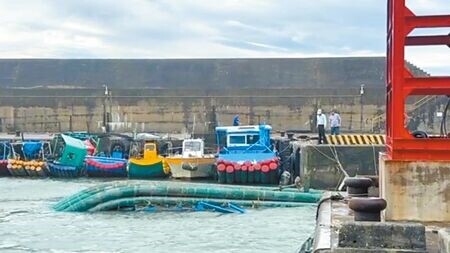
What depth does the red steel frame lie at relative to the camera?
6105mm

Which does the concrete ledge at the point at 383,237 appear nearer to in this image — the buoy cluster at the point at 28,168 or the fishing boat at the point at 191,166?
the fishing boat at the point at 191,166

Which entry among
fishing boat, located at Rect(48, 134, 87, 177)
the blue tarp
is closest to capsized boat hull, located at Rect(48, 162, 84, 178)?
fishing boat, located at Rect(48, 134, 87, 177)

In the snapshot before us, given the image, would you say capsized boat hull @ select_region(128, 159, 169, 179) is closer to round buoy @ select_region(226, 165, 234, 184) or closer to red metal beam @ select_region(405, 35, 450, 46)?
round buoy @ select_region(226, 165, 234, 184)

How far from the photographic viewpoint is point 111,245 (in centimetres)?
1405

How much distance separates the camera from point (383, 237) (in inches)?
181

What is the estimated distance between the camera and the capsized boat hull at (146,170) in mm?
31562

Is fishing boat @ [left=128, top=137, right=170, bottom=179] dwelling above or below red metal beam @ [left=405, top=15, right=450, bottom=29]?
below

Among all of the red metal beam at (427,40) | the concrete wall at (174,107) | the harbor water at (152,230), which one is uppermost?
the concrete wall at (174,107)

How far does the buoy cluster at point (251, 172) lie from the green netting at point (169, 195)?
792 cm

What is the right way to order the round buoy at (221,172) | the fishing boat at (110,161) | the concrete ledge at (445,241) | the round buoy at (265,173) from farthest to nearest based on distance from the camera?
the fishing boat at (110,161)
the round buoy at (221,172)
the round buoy at (265,173)
the concrete ledge at (445,241)

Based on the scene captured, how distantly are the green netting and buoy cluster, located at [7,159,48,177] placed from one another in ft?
45.1

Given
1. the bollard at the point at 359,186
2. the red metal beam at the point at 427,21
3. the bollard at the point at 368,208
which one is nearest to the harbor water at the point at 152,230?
the bollard at the point at 359,186

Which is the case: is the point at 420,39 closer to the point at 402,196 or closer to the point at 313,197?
the point at 402,196

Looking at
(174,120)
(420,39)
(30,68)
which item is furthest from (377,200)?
(30,68)
